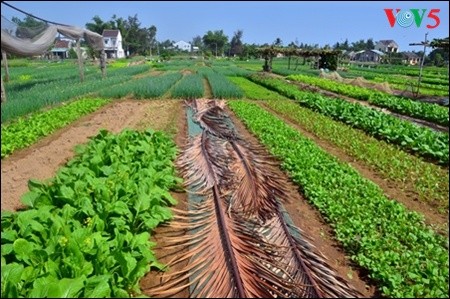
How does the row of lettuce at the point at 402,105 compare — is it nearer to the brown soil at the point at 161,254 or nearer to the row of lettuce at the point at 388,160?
the row of lettuce at the point at 388,160

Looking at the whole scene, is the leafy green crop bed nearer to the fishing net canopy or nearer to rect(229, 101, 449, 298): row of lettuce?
the fishing net canopy

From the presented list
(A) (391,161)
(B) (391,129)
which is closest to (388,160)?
(A) (391,161)

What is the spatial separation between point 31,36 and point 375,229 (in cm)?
1072

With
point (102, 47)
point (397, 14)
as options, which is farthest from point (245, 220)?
point (102, 47)

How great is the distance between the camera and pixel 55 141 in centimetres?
755

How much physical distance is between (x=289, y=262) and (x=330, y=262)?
0.49 m

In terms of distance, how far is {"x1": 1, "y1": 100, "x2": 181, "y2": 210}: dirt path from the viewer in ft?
16.1

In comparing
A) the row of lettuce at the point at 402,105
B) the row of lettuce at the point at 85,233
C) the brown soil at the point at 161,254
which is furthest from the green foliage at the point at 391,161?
the row of lettuce at the point at 85,233

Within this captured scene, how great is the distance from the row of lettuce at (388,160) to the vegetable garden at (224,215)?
Answer: 38mm

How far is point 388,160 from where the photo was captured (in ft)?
22.8

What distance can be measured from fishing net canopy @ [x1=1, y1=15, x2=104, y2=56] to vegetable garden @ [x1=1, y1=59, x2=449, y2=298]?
1.42m

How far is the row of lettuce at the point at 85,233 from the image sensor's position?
2.56m

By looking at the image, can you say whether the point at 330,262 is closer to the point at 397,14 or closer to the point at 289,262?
the point at 289,262

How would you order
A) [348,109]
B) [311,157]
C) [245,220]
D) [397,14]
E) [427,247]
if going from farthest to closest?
[348,109] < [311,157] < [245,220] < [427,247] < [397,14]
